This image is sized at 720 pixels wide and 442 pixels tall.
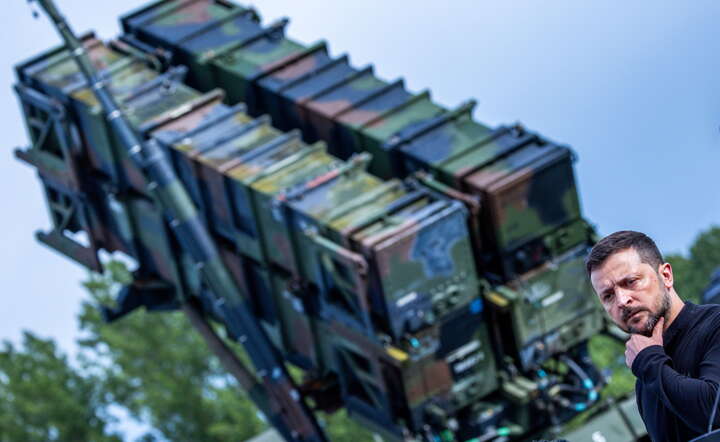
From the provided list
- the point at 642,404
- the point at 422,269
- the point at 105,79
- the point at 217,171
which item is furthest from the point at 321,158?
the point at 642,404

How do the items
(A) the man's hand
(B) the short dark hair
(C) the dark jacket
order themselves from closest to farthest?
(C) the dark jacket < (B) the short dark hair < (A) the man's hand

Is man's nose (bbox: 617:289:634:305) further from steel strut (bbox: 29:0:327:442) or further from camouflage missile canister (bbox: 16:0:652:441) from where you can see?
steel strut (bbox: 29:0:327:442)

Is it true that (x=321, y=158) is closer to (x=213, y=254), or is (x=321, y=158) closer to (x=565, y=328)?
(x=213, y=254)

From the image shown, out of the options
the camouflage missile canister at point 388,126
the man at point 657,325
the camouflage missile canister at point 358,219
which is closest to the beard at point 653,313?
the man at point 657,325

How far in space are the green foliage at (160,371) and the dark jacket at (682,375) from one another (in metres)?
22.1

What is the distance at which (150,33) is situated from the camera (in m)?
17.6

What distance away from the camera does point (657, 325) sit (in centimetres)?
449

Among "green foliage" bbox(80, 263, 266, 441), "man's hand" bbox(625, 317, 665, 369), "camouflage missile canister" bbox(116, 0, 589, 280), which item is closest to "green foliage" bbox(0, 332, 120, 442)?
"green foliage" bbox(80, 263, 266, 441)

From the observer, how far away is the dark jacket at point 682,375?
4.24 metres

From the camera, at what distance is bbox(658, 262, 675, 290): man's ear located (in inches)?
173

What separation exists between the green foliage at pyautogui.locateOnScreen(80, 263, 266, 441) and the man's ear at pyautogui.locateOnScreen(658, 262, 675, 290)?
22.2m

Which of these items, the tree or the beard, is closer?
the beard

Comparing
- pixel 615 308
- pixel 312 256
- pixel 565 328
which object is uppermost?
pixel 615 308

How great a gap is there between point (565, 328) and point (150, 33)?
5598 millimetres
